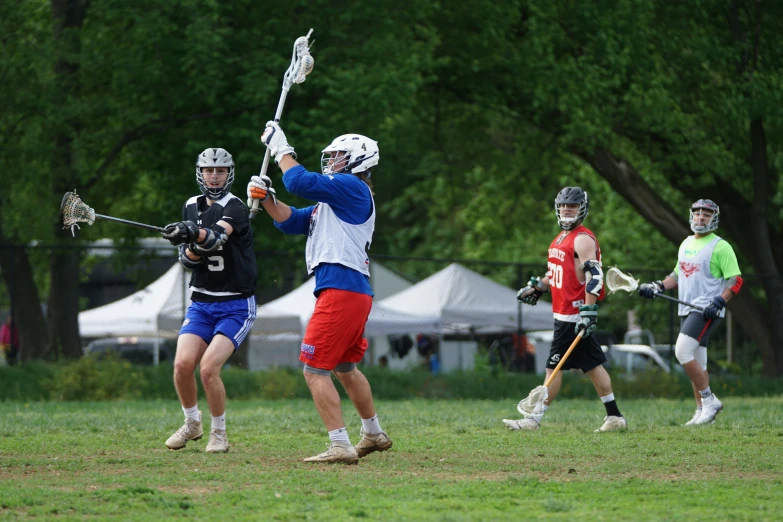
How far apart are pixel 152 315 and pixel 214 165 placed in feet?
43.9

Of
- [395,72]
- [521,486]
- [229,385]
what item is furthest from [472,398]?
[521,486]

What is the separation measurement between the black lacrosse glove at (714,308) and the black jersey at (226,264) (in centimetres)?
471

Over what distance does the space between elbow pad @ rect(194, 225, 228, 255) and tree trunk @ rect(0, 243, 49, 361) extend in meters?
11.2

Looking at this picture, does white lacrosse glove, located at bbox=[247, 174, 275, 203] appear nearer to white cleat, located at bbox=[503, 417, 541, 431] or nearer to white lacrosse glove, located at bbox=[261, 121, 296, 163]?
white lacrosse glove, located at bbox=[261, 121, 296, 163]

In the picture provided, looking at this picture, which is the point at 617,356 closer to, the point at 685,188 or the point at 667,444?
the point at 685,188

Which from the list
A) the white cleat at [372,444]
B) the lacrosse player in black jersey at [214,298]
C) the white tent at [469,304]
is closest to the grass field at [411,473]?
the white cleat at [372,444]

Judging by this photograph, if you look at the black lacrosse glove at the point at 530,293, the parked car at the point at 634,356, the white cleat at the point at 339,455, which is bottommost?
the parked car at the point at 634,356

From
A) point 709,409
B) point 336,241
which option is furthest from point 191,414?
point 709,409

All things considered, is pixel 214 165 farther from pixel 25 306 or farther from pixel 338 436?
pixel 25 306

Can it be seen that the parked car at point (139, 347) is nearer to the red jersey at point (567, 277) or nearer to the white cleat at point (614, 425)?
the red jersey at point (567, 277)

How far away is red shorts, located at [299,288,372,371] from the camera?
7.65 metres

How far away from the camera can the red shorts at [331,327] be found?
25.1ft

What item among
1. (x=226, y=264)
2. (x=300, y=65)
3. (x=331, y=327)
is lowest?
(x=331, y=327)

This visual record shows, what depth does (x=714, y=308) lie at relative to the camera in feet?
36.1
